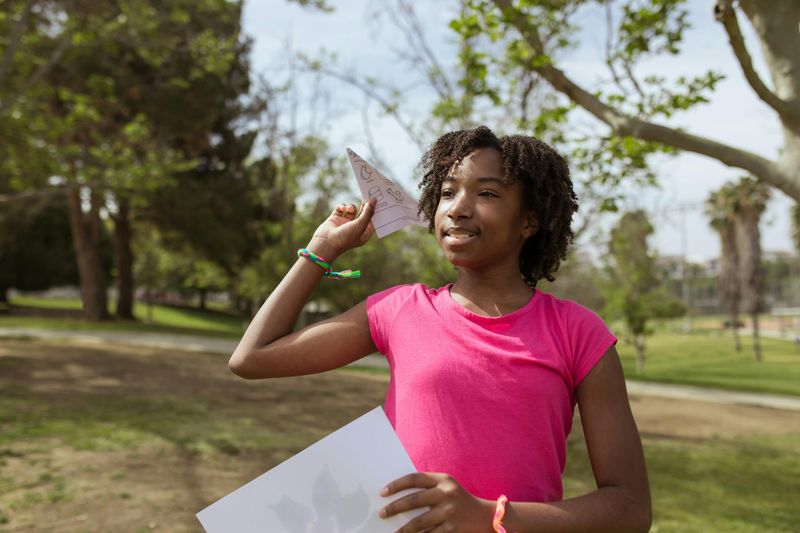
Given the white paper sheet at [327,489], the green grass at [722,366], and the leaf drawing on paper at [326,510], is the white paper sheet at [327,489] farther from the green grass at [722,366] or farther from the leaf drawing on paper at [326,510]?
the green grass at [722,366]

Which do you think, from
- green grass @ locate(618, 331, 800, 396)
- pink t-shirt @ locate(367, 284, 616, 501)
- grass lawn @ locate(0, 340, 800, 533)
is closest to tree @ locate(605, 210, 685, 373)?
green grass @ locate(618, 331, 800, 396)

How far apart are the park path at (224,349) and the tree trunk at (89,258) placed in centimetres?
492

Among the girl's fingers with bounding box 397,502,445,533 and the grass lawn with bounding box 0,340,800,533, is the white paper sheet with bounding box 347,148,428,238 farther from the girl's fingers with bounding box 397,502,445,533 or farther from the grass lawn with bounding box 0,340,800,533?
the grass lawn with bounding box 0,340,800,533

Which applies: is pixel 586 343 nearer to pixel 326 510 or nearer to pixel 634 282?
pixel 326 510

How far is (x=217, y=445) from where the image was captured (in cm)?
700

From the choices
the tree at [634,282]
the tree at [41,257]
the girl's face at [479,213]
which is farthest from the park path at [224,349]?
the tree at [41,257]

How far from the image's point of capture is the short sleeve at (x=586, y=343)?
4.79 ft

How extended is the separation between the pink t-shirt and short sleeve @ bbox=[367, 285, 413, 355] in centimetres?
7

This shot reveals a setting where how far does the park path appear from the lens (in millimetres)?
12766

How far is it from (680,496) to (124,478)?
467cm

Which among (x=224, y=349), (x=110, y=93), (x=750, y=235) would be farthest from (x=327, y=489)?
(x=750, y=235)

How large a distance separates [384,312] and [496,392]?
340mm

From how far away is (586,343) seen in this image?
1474mm

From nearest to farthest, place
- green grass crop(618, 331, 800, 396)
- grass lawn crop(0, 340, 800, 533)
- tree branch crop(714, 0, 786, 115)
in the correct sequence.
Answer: tree branch crop(714, 0, 786, 115)
grass lawn crop(0, 340, 800, 533)
green grass crop(618, 331, 800, 396)
